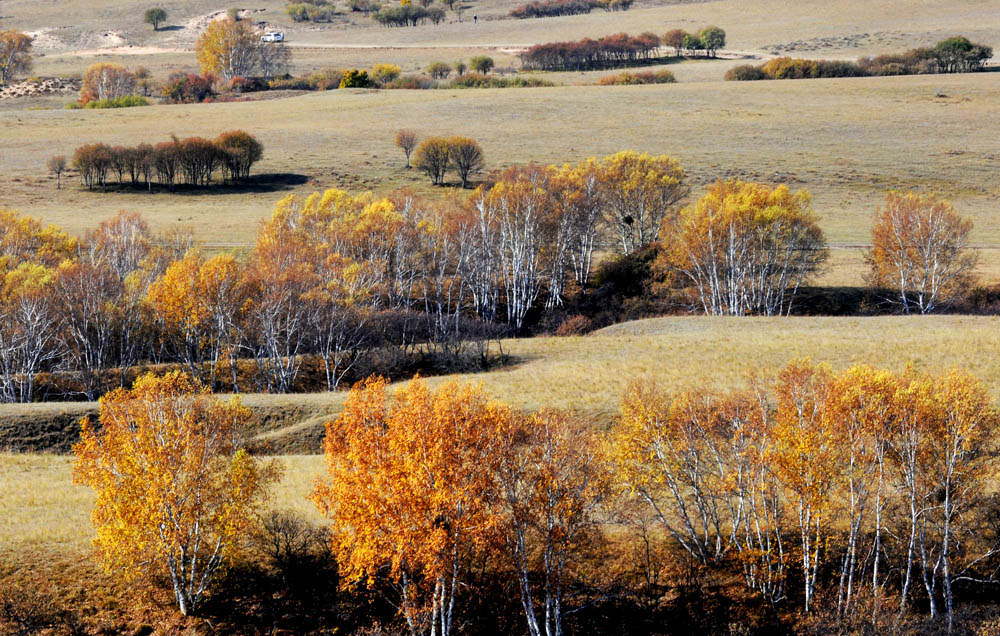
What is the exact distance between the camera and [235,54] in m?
179

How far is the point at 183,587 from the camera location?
33812 mm

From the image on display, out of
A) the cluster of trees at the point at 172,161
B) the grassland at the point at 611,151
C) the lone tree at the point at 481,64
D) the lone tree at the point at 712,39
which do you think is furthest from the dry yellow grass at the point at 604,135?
the lone tree at the point at 712,39

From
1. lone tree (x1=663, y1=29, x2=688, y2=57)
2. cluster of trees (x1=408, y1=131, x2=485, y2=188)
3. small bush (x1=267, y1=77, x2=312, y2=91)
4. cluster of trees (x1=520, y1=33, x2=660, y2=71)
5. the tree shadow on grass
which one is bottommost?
the tree shadow on grass

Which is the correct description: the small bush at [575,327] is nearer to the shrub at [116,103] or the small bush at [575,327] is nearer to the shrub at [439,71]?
the shrub at [116,103]

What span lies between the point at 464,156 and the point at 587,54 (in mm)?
84397

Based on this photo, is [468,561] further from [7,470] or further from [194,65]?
[194,65]

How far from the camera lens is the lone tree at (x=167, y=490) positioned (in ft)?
104

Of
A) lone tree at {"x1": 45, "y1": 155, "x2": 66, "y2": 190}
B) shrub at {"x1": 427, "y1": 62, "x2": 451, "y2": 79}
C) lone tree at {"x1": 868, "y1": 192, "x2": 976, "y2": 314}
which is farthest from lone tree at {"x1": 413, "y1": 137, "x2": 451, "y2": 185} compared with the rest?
shrub at {"x1": 427, "y1": 62, "x2": 451, "y2": 79}

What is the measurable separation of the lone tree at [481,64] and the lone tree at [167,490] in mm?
149745

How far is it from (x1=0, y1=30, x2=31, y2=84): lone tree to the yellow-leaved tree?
17802cm

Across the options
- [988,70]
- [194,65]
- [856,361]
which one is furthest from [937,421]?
[194,65]

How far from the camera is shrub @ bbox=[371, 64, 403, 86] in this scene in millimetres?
168375

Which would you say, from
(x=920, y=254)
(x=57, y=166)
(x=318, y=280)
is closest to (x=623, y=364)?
(x=318, y=280)

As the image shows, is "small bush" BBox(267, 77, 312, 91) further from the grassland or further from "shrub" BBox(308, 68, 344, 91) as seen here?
the grassland
